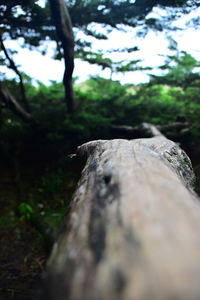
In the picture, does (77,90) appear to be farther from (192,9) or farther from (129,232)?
(129,232)

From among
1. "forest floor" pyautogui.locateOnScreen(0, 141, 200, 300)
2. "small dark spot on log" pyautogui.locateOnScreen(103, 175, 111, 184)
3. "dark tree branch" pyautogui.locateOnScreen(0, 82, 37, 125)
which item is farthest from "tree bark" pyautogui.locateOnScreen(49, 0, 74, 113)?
"small dark spot on log" pyautogui.locateOnScreen(103, 175, 111, 184)

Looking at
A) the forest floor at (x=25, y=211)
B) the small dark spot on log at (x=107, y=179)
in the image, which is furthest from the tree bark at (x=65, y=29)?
the small dark spot on log at (x=107, y=179)

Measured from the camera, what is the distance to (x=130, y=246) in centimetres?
68

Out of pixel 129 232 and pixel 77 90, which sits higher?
pixel 77 90

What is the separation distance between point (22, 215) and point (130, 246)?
4.81m

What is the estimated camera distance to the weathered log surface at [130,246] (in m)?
0.57

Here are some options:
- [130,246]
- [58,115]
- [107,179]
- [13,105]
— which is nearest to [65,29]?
[13,105]

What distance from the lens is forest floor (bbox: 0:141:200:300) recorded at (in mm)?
3336

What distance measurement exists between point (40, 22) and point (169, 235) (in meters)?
3.62

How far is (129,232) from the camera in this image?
2.36ft

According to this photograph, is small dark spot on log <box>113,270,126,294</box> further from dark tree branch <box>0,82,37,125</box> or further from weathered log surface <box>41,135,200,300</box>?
dark tree branch <box>0,82,37,125</box>

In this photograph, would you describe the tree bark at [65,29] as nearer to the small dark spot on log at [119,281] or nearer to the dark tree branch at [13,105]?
the dark tree branch at [13,105]

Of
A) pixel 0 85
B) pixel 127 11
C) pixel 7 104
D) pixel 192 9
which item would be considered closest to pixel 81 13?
pixel 127 11

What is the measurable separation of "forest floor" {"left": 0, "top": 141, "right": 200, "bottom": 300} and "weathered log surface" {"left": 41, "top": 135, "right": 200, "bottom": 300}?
1356 mm
